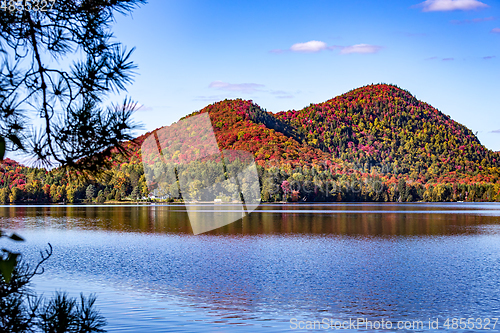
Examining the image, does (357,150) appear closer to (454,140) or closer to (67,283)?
(454,140)

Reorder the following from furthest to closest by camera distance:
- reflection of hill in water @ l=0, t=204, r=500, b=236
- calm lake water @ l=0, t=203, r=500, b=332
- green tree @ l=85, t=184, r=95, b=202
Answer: green tree @ l=85, t=184, r=95, b=202
reflection of hill in water @ l=0, t=204, r=500, b=236
calm lake water @ l=0, t=203, r=500, b=332

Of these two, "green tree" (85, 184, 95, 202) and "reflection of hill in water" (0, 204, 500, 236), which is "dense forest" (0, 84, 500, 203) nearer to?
"green tree" (85, 184, 95, 202)

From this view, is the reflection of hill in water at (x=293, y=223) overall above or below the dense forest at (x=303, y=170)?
below

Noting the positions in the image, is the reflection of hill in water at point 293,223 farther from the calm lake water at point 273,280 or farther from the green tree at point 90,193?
the green tree at point 90,193

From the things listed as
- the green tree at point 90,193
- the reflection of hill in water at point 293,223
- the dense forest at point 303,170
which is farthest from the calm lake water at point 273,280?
the green tree at point 90,193

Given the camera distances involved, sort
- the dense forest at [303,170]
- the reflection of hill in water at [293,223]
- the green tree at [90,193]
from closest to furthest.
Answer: the reflection of hill in water at [293,223], the dense forest at [303,170], the green tree at [90,193]

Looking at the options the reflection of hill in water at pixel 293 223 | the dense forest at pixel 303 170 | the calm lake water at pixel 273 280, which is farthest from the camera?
the dense forest at pixel 303 170

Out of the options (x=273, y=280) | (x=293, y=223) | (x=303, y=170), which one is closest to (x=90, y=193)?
(x=303, y=170)

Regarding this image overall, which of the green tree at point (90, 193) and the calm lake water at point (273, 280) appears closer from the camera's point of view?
the calm lake water at point (273, 280)

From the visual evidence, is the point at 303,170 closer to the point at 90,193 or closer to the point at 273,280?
the point at 90,193

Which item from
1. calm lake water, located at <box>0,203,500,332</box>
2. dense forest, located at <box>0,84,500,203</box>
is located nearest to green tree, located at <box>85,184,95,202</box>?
dense forest, located at <box>0,84,500,203</box>

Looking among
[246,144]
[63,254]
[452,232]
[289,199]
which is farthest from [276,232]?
[246,144]

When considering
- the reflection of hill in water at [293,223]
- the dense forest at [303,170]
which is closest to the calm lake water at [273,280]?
the reflection of hill in water at [293,223]

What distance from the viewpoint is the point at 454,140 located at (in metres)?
192
